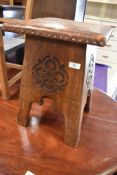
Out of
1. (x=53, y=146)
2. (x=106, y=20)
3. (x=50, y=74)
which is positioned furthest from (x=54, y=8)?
(x=106, y=20)

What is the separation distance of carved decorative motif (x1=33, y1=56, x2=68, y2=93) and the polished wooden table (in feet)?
0.49

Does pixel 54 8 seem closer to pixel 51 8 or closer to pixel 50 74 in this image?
pixel 51 8

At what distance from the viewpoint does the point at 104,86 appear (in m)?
2.13

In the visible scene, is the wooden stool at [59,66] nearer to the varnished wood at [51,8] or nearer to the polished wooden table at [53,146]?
the polished wooden table at [53,146]

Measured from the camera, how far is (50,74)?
57 centimetres

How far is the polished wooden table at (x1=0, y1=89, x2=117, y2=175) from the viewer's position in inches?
20.2

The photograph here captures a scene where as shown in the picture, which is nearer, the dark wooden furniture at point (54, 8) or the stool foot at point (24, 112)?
the stool foot at point (24, 112)

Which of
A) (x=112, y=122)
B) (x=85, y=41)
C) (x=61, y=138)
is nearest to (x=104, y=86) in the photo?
(x=112, y=122)

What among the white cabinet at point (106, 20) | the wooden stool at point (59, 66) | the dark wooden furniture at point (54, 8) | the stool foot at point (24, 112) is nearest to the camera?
the wooden stool at point (59, 66)

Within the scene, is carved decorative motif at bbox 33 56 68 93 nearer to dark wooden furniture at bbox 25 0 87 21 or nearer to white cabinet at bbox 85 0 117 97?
dark wooden furniture at bbox 25 0 87 21

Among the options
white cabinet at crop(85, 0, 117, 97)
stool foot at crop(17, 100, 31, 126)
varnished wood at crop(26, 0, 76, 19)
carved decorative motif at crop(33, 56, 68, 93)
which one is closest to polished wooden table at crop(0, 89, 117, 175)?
stool foot at crop(17, 100, 31, 126)

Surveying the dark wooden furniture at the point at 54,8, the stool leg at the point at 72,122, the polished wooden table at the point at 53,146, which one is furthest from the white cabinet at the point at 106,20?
the stool leg at the point at 72,122

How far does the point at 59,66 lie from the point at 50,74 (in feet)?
0.12

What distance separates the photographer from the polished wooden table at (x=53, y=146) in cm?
51
